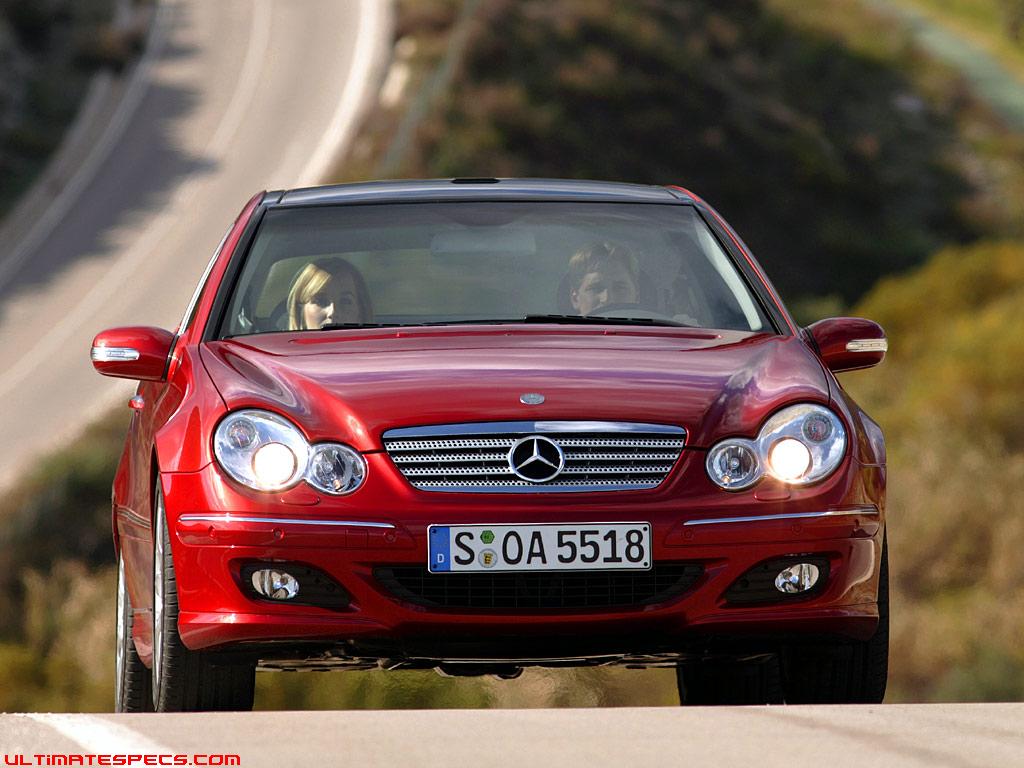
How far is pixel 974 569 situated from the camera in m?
17.6

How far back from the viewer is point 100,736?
512 cm

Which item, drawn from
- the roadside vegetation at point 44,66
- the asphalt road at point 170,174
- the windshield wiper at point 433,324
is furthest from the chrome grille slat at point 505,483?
the roadside vegetation at point 44,66

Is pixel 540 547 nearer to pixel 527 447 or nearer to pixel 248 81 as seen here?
pixel 527 447

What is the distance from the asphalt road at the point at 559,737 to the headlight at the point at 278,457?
573 mm

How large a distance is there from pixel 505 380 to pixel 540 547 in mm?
509

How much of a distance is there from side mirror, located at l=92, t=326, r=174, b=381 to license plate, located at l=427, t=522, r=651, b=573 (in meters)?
1.39

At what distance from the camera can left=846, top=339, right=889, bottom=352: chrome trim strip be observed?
257 inches

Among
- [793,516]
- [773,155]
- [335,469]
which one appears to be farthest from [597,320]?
[773,155]

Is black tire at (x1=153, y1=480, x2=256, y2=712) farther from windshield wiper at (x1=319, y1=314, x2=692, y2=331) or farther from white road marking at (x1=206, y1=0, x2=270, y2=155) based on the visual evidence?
white road marking at (x1=206, y1=0, x2=270, y2=155)

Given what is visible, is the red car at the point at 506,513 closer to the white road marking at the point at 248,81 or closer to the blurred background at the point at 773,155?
the blurred background at the point at 773,155

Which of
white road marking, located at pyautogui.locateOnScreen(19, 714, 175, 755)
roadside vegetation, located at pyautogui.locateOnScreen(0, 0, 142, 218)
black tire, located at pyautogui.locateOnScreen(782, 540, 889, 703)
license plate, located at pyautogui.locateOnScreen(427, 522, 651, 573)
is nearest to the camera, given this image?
white road marking, located at pyautogui.locateOnScreen(19, 714, 175, 755)

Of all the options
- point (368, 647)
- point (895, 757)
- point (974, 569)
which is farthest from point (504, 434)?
point (974, 569)

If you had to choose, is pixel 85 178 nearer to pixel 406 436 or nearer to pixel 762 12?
pixel 762 12

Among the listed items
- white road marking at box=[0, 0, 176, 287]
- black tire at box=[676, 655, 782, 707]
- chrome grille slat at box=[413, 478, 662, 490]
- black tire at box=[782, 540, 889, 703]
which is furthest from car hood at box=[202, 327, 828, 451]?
white road marking at box=[0, 0, 176, 287]
